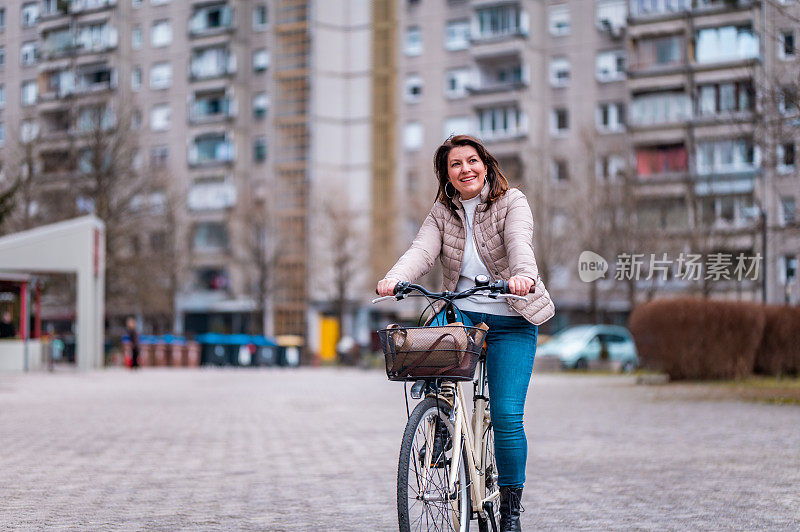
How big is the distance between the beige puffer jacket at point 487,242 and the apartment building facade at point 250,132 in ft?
183

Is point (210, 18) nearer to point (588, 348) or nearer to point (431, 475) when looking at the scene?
point (588, 348)

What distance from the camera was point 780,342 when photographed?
74.6 ft

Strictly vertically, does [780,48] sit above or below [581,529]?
above

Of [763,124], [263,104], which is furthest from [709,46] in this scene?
[763,124]

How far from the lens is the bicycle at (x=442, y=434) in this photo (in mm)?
4543

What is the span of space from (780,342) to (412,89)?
4697cm

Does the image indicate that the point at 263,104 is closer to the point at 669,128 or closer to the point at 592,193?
the point at 669,128

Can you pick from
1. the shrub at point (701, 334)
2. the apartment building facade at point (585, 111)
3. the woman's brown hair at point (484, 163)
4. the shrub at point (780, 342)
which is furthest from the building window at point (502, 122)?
the woman's brown hair at point (484, 163)

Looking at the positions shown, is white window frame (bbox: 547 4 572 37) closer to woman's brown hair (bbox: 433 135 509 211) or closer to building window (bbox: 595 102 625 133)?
building window (bbox: 595 102 625 133)

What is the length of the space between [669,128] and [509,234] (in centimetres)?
5529

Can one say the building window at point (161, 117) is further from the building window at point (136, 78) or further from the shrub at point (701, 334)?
the shrub at point (701, 334)

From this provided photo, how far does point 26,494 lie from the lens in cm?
768

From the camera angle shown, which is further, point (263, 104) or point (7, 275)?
point (263, 104)

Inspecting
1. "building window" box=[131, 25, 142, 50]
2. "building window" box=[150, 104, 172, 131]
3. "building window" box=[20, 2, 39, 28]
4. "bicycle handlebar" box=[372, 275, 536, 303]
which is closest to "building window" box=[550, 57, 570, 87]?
"building window" box=[131, 25, 142, 50]
